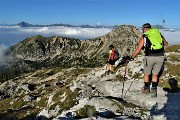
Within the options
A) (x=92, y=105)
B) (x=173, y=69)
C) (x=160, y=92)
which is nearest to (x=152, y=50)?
(x=92, y=105)

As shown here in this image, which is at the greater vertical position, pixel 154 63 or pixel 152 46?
pixel 152 46

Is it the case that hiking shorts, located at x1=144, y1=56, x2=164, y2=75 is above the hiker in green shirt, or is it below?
below

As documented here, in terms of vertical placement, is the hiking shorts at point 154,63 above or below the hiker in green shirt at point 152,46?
below

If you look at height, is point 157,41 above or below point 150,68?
above

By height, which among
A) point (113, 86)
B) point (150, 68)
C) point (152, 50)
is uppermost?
point (152, 50)

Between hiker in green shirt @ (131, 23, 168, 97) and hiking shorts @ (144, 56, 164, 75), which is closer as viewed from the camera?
hiker in green shirt @ (131, 23, 168, 97)

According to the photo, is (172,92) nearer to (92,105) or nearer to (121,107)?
(121,107)

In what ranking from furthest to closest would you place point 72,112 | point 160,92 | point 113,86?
point 113,86
point 160,92
point 72,112

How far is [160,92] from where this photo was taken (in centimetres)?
2652

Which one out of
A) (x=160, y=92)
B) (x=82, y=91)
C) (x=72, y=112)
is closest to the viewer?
(x=72, y=112)

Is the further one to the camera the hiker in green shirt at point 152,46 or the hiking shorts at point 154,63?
the hiking shorts at point 154,63

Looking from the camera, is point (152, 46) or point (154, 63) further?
point (154, 63)

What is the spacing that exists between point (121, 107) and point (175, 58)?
20.2 meters

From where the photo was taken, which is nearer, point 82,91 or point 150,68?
point 150,68
